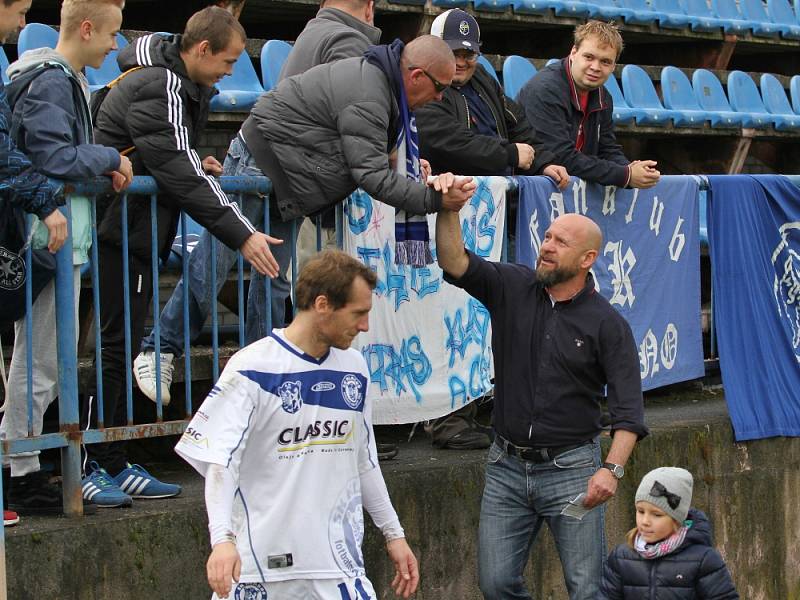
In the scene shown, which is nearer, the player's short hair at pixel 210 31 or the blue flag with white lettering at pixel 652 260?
the player's short hair at pixel 210 31

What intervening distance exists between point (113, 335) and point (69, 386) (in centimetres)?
34

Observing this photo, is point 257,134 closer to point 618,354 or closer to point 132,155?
point 132,155

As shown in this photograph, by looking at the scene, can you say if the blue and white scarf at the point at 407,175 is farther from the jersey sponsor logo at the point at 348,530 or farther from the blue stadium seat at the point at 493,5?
the blue stadium seat at the point at 493,5

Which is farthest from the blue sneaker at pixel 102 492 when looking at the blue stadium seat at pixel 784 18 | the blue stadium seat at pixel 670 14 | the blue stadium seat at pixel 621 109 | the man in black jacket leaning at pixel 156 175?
the blue stadium seat at pixel 784 18

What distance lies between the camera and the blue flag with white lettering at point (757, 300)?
7801mm

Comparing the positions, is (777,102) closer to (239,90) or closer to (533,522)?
(239,90)

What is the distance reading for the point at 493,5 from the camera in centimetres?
1248

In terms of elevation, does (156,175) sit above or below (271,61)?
below

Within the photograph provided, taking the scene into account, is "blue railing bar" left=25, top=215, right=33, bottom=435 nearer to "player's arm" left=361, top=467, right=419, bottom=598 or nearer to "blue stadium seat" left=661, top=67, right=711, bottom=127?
"player's arm" left=361, top=467, right=419, bottom=598

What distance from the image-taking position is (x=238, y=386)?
4062mm

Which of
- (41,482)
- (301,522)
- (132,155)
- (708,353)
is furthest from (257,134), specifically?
(708,353)

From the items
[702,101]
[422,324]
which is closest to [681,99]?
[702,101]

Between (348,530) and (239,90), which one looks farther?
(239,90)

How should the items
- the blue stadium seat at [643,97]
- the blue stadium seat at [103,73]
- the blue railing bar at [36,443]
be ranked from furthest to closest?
1. the blue stadium seat at [643,97]
2. the blue stadium seat at [103,73]
3. the blue railing bar at [36,443]
